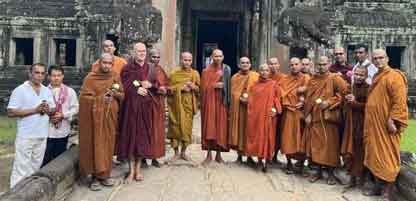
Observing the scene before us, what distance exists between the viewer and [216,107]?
786 cm

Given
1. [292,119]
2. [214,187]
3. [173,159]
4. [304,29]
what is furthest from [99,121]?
[304,29]

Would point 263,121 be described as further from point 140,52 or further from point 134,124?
point 140,52

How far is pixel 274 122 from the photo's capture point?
759 centimetres

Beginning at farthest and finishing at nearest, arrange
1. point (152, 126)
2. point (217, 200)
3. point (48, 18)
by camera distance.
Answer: point (48, 18) → point (152, 126) → point (217, 200)

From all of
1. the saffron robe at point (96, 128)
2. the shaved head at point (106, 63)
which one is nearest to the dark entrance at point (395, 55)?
the shaved head at point (106, 63)

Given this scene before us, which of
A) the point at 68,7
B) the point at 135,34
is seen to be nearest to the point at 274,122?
the point at 135,34

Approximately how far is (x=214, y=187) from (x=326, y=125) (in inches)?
68.5

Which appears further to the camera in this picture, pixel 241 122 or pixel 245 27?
pixel 245 27

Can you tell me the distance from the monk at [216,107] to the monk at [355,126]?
1.83 m

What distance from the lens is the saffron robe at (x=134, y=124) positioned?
22.4ft

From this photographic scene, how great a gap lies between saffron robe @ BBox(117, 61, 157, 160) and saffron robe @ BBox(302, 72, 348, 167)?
86.5 inches

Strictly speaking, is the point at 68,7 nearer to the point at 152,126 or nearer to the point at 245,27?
the point at 245,27

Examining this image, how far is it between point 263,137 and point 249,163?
0.66 m

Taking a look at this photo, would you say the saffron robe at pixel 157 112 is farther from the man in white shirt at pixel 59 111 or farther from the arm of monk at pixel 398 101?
the arm of monk at pixel 398 101
